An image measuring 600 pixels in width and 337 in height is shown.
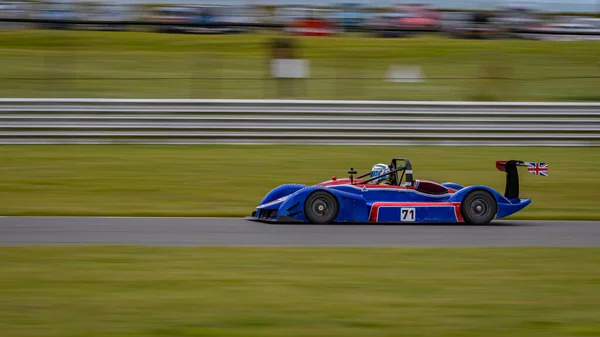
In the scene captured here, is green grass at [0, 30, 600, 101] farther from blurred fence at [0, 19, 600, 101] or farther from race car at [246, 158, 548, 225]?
race car at [246, 158, 548, 225]

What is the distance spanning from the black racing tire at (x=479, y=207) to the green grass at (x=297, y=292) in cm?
173

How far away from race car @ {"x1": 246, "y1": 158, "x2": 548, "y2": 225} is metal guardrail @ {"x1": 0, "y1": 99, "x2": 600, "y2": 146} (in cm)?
495

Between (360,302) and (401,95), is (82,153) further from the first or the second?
(360,302)

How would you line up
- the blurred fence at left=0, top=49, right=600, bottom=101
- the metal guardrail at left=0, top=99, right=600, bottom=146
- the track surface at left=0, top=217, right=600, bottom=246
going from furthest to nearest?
the blurred fence at left=0, top=49, right=600, bottom=101, the metal guardrail at left=0, top=99, right=600, bottom=146, the track surface at left=0, top=217, right=600, bottom=246

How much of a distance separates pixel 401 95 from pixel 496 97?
1.88 meters

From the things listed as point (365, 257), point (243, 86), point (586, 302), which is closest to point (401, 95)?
point (243, 86)

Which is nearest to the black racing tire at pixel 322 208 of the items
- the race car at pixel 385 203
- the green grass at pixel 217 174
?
the race car at pixel 385 203

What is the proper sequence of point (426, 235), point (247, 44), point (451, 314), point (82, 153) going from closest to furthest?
point (451, 314) → point (426, 235) → point (82, 153) → point (247, 44)

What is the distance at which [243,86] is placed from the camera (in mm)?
17188

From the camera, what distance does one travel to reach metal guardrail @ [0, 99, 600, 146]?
574 inches

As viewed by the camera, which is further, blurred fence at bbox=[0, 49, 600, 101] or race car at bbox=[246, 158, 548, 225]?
blurred fence at bbox=[0, 49, 600, 101]

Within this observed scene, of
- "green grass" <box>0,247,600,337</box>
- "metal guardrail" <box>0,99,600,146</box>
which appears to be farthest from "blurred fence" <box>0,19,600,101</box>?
"green grass" <box>0,247,600,337</box>

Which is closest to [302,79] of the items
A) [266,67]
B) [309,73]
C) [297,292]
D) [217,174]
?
[309,73]

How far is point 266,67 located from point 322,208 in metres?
10.2
